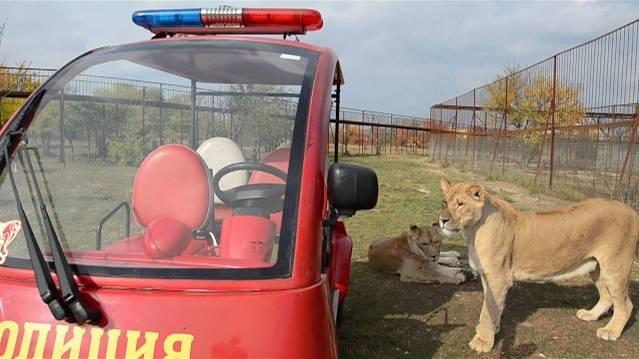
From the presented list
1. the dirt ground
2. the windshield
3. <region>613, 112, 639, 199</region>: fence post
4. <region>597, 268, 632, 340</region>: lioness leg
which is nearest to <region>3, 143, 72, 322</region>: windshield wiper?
the windshield

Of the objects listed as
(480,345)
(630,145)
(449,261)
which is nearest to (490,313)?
(480,345)

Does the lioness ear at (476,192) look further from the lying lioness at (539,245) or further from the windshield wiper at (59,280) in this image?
the windshield wiper at (59,280)

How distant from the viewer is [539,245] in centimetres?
416

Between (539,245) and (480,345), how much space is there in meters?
0.93

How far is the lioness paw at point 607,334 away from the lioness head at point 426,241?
1729mm

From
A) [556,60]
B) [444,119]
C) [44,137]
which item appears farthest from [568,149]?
[444,119]

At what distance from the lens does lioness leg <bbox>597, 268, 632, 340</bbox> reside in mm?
4137

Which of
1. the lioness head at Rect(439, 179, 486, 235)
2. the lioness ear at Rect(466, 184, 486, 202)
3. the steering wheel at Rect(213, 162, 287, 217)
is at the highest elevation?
the steering wheel at Rect(213, 162, 287, 217)

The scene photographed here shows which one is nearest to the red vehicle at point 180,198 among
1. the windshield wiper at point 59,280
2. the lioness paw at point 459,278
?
the windshield wiper at point 59,280

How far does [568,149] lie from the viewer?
12.1 m

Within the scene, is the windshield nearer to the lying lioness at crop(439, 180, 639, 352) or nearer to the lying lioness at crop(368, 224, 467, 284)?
the lying lioness at crop(439, 180, 639, 352)

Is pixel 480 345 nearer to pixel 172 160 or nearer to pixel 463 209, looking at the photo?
pixel 463 209

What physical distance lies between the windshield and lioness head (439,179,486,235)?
6.39 feet

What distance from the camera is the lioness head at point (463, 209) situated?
3.90m
